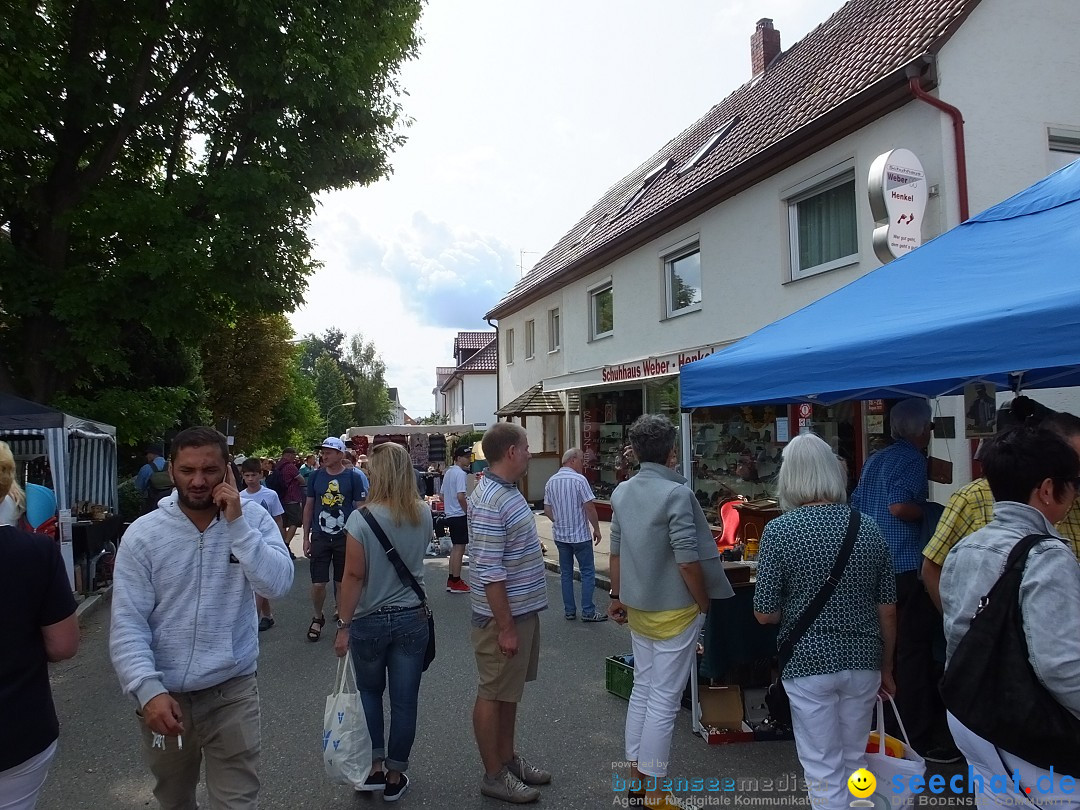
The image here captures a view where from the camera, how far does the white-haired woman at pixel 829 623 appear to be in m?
2.78

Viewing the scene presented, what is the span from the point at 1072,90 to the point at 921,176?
261 centimetres

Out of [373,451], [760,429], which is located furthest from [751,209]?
[373,451]

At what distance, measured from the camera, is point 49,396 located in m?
11.1

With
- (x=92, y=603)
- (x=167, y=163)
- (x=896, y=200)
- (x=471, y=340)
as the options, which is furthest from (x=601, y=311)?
(x=471, y=340)

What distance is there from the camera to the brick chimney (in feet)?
53.1

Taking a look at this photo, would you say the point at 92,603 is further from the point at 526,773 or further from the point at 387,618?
the point at 526,773

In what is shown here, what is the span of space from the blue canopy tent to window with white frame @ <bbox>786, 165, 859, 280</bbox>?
15.4ft

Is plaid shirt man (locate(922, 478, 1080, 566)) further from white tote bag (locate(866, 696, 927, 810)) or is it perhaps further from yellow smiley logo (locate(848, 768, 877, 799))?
yellow smiley logo (locate(848, 768, 877, 799))

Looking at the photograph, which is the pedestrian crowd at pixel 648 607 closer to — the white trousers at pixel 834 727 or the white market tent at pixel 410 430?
the white trousers at pixel 834 727

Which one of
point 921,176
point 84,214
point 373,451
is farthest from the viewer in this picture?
point 84,214

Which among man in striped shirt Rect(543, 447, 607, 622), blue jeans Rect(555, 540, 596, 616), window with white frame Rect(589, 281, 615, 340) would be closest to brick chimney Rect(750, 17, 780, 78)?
window with white frame Rect(589, 281, 615, 340)

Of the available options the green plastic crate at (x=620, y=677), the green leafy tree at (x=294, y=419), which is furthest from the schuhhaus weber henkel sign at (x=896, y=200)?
the green leafy tree at (x=294, y=419)

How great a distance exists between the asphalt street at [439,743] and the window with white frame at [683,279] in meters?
7.45

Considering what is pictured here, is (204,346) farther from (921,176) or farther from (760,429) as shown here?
(921,176)
